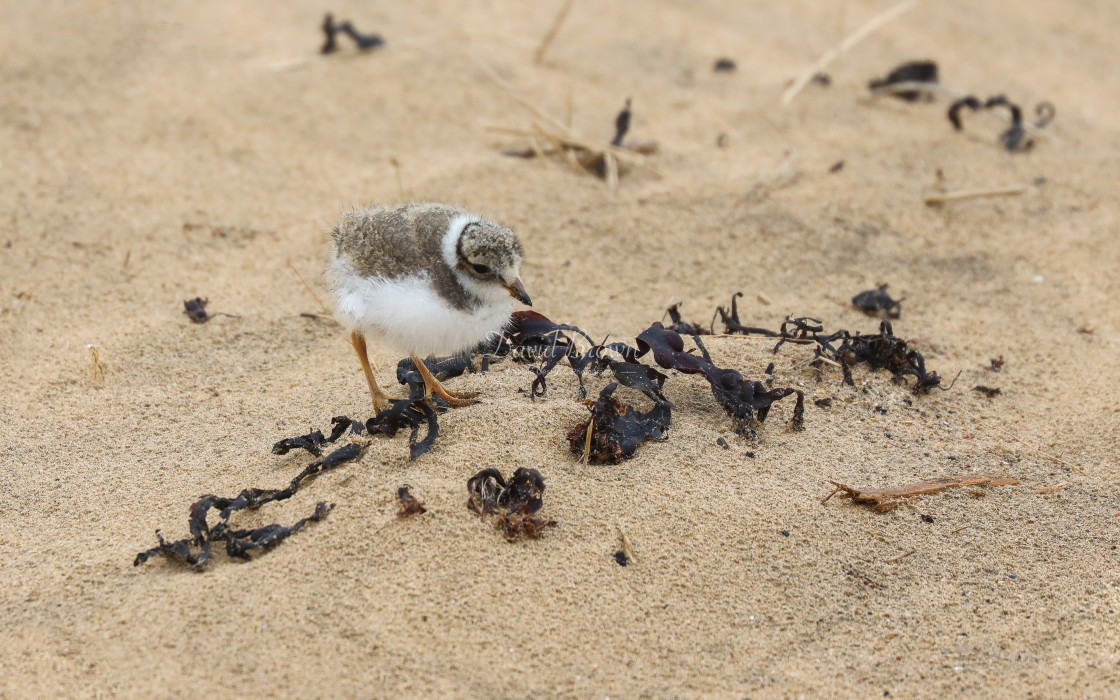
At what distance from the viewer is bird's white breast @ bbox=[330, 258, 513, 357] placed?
10.5 ft

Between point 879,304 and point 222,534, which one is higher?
point 879,304

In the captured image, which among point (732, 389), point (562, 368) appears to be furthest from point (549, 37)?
point (732, 389)

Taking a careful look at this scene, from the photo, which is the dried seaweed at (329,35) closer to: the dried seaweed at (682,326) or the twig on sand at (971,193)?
the dried seaweed at (682,326)

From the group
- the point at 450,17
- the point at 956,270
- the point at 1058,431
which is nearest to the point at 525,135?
the point at 450,17

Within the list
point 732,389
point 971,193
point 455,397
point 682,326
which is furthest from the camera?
point 971,193

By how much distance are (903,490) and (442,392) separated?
68.4 inches

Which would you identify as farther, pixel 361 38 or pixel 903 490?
pixel 361 38

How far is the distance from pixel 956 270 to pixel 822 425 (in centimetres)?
201

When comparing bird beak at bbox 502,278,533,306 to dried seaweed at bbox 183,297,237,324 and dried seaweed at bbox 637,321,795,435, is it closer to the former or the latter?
dried seaweed at bbox 637,321,795,435

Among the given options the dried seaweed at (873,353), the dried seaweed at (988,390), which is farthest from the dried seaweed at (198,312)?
the dried seaweed at (988,390)

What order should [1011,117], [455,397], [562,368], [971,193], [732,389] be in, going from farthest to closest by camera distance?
[1011,117] < [971,193] < [562,368] < [455,397] < [732,389]

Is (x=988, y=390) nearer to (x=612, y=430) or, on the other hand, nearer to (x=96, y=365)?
(x=612, y=430)

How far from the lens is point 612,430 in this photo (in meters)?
3.23

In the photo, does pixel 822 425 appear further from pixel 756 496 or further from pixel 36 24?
pixel 36 24
